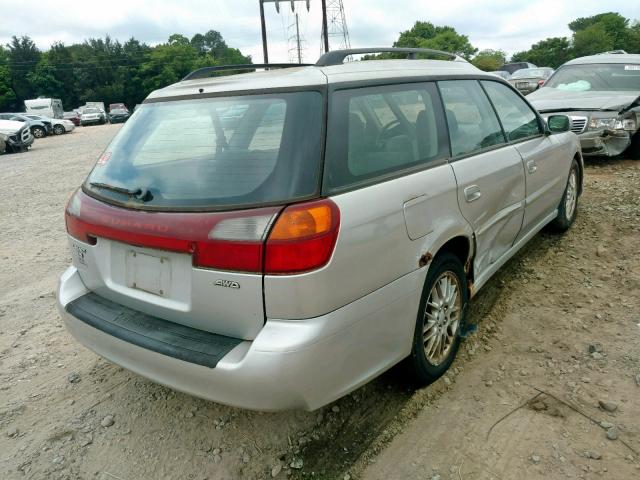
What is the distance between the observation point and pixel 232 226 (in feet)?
6.34

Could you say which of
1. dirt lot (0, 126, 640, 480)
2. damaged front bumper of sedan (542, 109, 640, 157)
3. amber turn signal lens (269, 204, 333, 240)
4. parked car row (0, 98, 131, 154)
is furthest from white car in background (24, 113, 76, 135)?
amber turn signal lens (269, 204, 333, 240)

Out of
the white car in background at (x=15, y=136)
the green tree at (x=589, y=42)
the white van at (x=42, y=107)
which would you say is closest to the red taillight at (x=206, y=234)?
the white car in background at (x=15, y=136)

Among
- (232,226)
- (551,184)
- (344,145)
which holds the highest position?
(344,145)

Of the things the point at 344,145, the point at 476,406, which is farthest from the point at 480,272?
the point at 344,145

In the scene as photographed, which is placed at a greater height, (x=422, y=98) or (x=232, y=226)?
(x=422, y=98)

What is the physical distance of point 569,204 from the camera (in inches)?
194

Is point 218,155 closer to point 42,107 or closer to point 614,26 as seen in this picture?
point 42,107

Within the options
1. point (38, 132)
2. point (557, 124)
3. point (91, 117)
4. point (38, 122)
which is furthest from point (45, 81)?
point (557, 124)

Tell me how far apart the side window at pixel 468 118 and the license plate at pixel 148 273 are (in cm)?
166

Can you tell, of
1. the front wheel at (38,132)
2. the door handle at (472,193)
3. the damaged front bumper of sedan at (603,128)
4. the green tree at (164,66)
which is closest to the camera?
the door handle at (472,193)

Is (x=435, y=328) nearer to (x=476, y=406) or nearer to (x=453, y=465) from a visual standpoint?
(x=476, y=406)

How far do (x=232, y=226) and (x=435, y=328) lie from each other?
4.37ft

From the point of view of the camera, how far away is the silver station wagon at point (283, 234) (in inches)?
75.7

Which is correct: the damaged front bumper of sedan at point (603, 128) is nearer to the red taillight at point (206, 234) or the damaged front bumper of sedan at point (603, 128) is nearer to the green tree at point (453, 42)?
the red taillight at point (206, 234)
